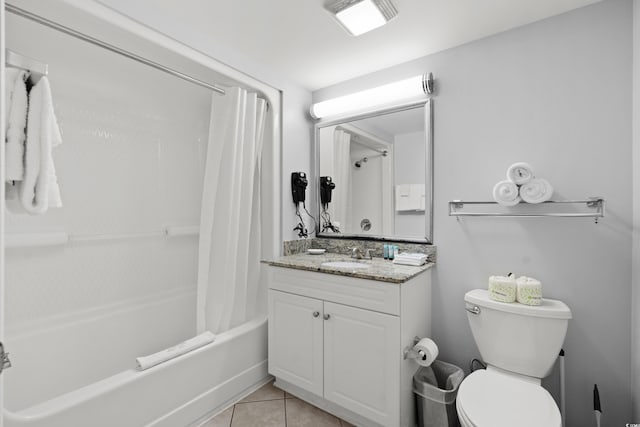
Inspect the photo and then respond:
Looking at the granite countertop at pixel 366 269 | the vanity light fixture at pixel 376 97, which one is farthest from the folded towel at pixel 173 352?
the vanity light fixture at pixel 376 97

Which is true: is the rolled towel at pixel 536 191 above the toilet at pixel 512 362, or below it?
above

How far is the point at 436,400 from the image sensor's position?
160 centimetres

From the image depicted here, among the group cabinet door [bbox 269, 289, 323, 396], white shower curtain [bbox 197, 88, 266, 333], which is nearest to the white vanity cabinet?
cabinet door [bbox 269, 289, 323, 396]

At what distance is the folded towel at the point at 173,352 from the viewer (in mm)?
1545

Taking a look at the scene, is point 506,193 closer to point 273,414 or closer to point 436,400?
point 436,400

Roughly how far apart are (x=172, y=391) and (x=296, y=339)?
721 millimetres

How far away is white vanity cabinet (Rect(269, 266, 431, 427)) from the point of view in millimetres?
1584

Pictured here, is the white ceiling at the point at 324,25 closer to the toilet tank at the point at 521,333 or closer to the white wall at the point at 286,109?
the white wall at the point at 286,109

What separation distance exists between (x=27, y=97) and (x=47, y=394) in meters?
1.74

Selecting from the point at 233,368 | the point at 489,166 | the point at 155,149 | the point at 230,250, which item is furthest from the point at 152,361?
the point at 489,166

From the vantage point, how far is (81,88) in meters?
1.98

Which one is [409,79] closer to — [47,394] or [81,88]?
[81,88]

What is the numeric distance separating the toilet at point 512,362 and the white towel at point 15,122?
1.80m

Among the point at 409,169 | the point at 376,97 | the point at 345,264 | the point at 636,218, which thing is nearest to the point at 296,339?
the point at 345,264
